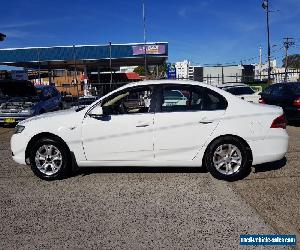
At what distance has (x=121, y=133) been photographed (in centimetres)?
632

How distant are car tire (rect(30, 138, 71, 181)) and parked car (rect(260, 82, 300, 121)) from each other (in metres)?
8.37

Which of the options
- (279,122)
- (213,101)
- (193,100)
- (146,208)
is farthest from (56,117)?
(279,122)

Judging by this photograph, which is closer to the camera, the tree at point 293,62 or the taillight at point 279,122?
the taillight at point 279,122

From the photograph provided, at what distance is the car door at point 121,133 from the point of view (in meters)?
6.31

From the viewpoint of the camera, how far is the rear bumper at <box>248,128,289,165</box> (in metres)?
6.26

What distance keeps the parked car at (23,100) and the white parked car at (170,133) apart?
8.31 m

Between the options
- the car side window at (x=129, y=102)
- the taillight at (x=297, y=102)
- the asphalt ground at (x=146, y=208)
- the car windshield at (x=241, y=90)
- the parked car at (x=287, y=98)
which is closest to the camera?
the asphalt ground at (x=146, y=208)

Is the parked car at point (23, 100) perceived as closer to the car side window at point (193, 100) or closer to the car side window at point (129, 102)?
the car side window at point (129, 102)

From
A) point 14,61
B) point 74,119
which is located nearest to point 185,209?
point 74,119

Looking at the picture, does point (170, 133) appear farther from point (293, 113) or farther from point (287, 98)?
point (287, 98)

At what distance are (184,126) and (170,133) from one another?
10.0 inches

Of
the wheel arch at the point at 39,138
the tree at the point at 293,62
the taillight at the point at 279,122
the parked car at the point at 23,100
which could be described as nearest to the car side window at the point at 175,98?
the taillight at the point at 279,122

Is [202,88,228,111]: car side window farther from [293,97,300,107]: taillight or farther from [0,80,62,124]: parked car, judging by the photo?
[0,80,62,124]: parked car

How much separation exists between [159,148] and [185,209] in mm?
1516
